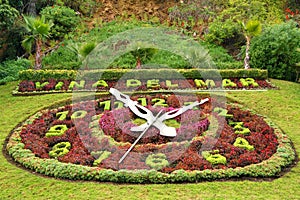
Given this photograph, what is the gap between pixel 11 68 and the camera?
60.4 ft

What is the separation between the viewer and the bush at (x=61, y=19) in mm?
20969

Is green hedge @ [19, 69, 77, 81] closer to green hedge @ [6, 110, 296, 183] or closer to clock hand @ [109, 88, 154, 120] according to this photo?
clock hand @ [109, 88, 154, 120]

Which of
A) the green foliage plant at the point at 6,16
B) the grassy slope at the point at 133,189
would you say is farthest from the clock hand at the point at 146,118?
the green foliage plant at the point at 6,16

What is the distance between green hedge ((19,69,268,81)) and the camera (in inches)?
632

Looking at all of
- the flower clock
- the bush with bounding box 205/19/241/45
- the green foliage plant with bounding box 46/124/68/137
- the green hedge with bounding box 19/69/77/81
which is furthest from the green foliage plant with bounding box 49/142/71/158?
the bush with bounding box 205/19/241/45

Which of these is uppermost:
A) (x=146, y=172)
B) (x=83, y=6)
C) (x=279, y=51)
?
(x=83, y=6)

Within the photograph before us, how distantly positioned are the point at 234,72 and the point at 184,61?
9.52 feet

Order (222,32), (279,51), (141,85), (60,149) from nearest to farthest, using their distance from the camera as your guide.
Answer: (60,149) → (141,85) → (279,51) → (222,32)

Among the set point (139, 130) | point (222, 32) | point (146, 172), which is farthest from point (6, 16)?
point (146, 172)

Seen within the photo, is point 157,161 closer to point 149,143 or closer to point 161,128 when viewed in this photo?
point 149,143

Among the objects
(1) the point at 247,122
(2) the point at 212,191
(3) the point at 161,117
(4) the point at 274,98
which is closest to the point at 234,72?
(4) the point at 274,98

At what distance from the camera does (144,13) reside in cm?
2289

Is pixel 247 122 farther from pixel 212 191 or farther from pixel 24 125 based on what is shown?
pixel 24 125

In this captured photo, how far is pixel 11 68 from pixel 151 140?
963 centimetres
